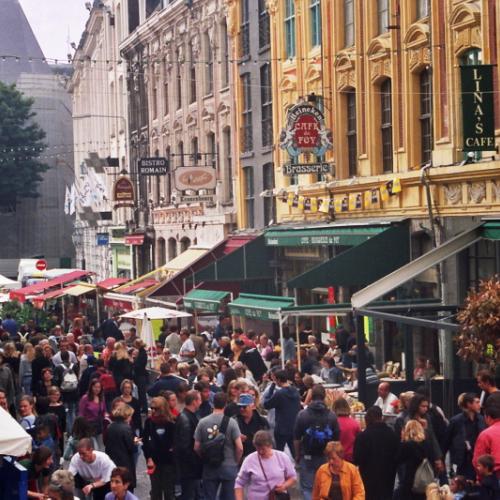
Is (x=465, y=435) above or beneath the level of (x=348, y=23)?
beneath

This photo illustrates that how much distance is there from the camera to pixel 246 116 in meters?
37.8

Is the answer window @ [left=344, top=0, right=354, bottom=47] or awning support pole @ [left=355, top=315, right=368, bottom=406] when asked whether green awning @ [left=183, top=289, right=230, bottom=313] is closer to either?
window @ [left=344, top=0, right=354, bottom=47]

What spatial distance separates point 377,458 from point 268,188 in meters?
23.8

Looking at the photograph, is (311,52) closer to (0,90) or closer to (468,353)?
(468,353)

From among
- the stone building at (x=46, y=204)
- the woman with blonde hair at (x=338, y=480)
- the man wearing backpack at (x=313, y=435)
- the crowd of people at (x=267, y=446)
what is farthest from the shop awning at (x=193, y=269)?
the stone building at (x=46, y=204)

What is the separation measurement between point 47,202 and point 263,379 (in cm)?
6699

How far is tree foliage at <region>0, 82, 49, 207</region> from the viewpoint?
80750 mm

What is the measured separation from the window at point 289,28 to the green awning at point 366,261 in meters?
8.75

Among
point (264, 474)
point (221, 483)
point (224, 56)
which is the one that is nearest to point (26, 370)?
point (221, 483)

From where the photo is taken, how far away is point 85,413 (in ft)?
55.6

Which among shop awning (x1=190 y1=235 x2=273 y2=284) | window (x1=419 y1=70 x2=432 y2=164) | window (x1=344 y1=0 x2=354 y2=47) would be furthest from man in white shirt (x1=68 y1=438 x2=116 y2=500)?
shop awning (x1=190 y1=235 x2=273 y2=284)

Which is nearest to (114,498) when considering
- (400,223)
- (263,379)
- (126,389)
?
(126,389)

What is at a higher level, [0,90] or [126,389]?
[0,90]

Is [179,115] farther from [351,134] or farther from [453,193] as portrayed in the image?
[453,193]
